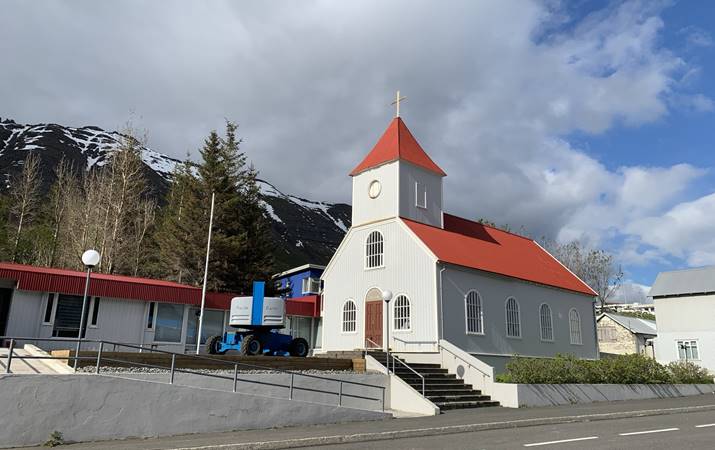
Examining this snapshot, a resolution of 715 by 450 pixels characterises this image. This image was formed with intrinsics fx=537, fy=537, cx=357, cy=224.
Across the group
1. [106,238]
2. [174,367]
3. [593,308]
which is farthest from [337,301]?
[106,238]

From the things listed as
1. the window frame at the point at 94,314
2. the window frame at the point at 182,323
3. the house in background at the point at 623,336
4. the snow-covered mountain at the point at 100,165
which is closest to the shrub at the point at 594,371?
the window frame at the point at 182,323

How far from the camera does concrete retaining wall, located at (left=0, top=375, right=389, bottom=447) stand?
9969 mm

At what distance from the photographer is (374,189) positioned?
86.5ft

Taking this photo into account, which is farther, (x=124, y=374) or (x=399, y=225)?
(x=399, y=225)

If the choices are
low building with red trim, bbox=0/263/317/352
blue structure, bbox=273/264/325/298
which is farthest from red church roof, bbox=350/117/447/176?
blue structure, bbox=273/264/325/298

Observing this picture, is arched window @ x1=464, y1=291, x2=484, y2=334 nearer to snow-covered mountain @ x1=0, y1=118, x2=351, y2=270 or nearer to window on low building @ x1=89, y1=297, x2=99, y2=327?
window on low building @ x1=89, y1=297, x2=99, y2=327

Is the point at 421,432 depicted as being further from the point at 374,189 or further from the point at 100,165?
the point at 100,165

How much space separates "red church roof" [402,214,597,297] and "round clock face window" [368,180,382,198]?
2389 millimetres

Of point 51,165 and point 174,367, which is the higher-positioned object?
point 51,165

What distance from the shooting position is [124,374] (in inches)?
464

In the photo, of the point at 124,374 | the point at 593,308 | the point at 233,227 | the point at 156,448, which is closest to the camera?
the point at 156,448

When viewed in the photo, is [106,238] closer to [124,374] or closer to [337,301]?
[337,301]

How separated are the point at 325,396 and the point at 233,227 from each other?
23.9 meters

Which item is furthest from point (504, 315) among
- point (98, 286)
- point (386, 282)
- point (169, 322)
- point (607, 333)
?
point (607, 333)
